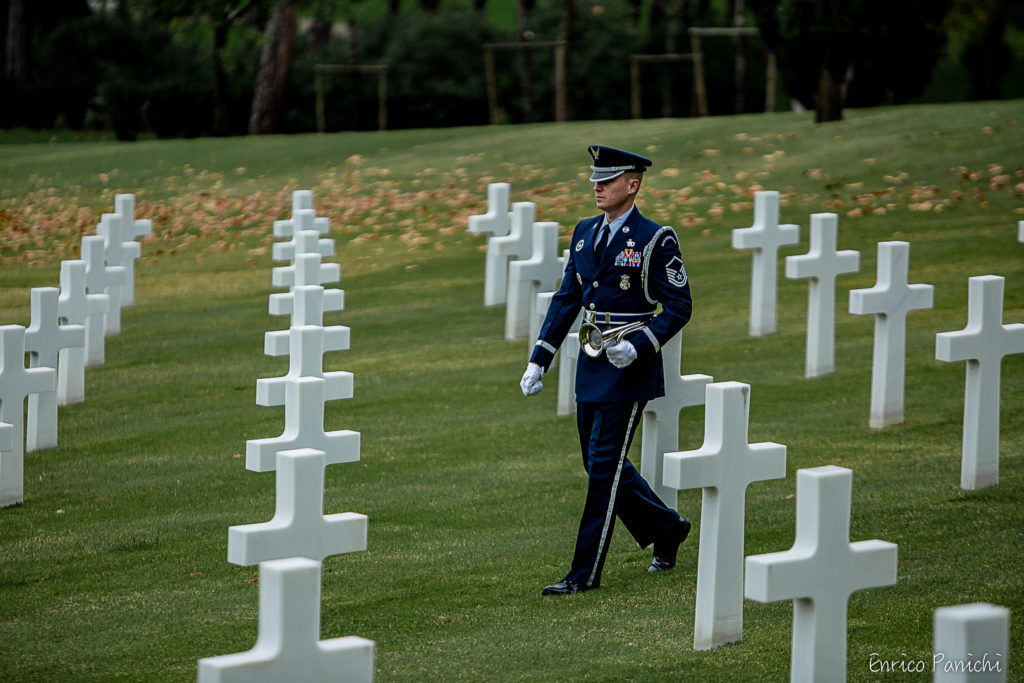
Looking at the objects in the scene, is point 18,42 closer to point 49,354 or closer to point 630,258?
point 49,354

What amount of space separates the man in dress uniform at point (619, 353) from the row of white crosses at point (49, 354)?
2906mm

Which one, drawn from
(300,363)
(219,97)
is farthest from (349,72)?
(300,363)

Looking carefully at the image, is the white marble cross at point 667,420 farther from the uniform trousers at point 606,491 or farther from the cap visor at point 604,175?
the cap visor at point 604,175

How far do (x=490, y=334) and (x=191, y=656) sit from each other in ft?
22.8

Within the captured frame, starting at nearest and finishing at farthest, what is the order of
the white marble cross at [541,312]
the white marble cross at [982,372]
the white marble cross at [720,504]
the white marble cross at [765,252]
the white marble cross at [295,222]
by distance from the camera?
1. the white marble cross at [720,504]
2. the white marble cross at [982,372]
3. the white marble cross at [541,312]
4. the white marble cross at [765,252]
5. the white marble cross at [295,222]

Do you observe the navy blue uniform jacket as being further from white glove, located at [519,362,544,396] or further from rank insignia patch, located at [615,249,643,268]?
white glove, located at [519,362,544,396]

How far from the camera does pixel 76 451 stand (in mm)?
8625

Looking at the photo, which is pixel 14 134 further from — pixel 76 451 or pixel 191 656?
pixel 191 656

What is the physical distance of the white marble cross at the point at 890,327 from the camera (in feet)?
27.2

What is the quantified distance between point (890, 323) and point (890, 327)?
0.9 inches

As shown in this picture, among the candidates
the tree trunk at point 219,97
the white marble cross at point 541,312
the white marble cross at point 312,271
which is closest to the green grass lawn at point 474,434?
the white marble cross at point 541,312

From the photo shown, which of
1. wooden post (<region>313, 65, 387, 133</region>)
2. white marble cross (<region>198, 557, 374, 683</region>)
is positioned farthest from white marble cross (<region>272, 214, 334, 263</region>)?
wooden post (<region>313, 65, 387, 133</region>)

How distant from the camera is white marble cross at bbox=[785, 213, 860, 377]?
9.59m

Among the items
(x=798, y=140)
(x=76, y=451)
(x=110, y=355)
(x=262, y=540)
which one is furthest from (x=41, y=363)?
(x=798, y=140)
